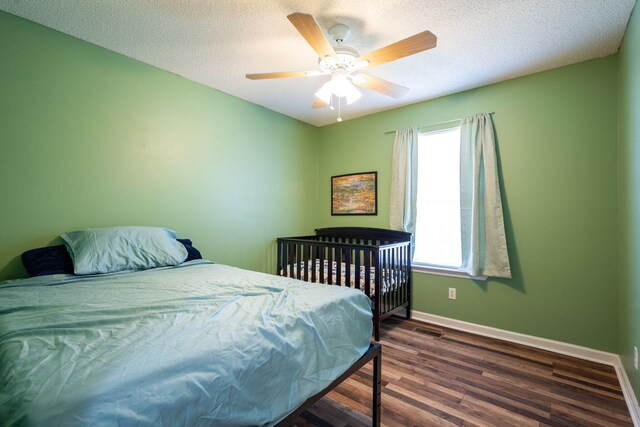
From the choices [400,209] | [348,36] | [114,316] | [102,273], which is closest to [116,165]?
[102,273]

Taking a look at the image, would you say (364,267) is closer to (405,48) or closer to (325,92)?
(325,92)

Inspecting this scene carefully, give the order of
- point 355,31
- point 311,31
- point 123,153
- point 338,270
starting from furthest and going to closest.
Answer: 1. point 338,270
2. point 123,153
3. point 355,31
4. point 311,31

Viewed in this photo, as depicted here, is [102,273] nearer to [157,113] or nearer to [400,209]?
[157,113]

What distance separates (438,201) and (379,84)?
1662 mm

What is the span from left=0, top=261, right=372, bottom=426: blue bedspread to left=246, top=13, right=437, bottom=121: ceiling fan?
4.54 ft

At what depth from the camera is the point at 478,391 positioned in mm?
1960

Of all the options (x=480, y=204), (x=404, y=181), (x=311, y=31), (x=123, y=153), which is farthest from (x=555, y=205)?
(x=123, y=153)

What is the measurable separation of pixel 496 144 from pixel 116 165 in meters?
3.42

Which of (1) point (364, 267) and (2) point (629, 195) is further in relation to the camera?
(1) point (364, 267)

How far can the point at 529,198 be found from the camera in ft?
8.83

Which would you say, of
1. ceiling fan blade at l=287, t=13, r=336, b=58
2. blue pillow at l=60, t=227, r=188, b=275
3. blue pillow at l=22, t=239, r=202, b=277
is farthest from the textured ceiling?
blue pillow at l=22, t=239, r=202, b=277

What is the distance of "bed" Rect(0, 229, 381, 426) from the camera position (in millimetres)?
733

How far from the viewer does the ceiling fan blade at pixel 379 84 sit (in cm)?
207

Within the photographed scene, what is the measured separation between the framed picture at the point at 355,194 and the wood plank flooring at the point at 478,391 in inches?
68.0
